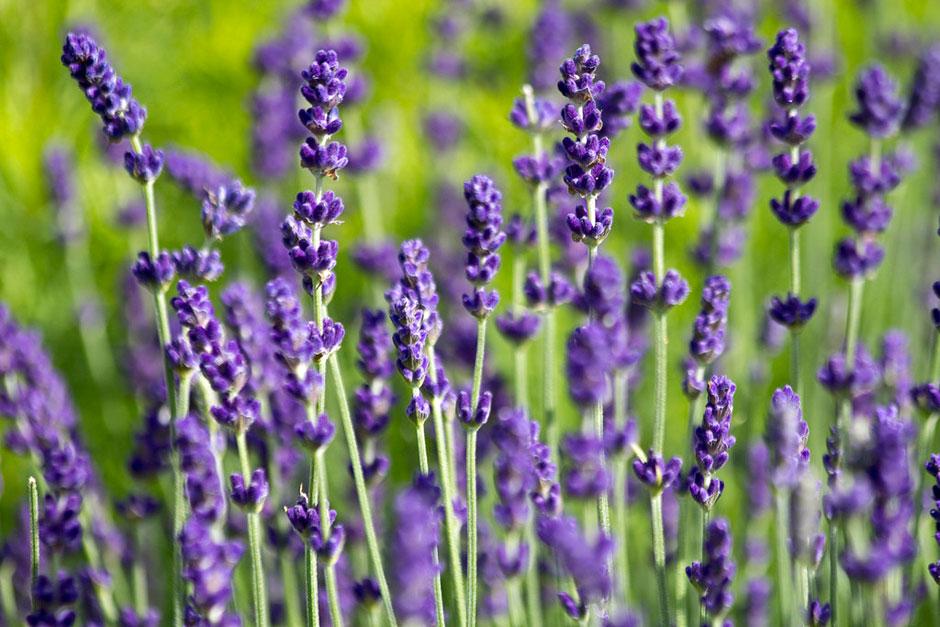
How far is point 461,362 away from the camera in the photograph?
2598mm

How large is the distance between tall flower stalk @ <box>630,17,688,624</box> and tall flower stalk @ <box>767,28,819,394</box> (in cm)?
16

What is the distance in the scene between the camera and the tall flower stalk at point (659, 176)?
1.67 meters

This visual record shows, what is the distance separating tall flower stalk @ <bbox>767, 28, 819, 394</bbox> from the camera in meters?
1.71

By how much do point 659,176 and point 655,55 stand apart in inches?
7.9

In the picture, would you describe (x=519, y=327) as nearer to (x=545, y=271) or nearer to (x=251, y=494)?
(x=545, y=271)

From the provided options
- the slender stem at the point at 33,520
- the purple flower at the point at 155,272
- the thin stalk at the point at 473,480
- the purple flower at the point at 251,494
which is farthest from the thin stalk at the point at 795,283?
Answer: the slender stem at the point at 33,520

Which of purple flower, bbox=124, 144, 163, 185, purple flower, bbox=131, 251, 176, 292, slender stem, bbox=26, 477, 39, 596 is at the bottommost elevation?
slender stem, bbox=26, 477, 39, 596

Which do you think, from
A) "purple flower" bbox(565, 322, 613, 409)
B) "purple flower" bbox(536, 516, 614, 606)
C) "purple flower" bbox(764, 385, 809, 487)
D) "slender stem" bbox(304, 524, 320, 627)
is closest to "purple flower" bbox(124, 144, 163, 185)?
"slender stem" bbox(304, 524, 320, 627)

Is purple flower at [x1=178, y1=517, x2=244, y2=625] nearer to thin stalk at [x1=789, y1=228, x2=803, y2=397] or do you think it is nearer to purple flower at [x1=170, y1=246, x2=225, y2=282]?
purple flower at [x1=170, y1=246, x2=225, y2=282]

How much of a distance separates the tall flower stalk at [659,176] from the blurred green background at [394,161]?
39.9 inches

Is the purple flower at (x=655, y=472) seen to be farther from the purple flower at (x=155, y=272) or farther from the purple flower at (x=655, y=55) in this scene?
the purple flower at (x=155, y=272)

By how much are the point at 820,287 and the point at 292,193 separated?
1.74m

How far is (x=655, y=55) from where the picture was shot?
179 centimetres

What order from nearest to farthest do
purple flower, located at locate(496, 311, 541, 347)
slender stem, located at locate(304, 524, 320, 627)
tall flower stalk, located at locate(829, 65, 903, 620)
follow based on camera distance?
slender stem, located at locate(304, 524, 320, 627) < tall flower stalk, located at locate(829, 65, 903, 620) < purple flower, located at locate(496, 311, 541, 347)
